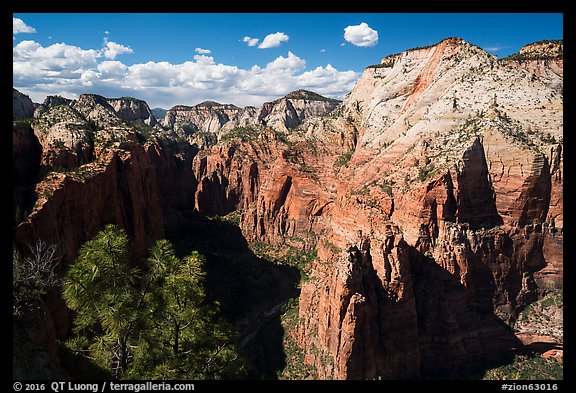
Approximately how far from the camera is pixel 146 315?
1466cm

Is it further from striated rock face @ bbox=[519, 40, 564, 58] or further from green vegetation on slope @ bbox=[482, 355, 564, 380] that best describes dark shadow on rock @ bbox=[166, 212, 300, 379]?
striated rock face @ bbox=[519, 40, 564, 58]

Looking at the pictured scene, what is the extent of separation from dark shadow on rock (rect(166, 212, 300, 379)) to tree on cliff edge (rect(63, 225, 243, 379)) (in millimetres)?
23911

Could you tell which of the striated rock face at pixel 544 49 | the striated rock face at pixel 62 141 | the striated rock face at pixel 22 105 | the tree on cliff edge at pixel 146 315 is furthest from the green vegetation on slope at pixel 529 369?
the striated rock face at pixel 22 105

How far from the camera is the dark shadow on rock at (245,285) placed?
42.7 meters

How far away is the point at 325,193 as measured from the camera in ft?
234

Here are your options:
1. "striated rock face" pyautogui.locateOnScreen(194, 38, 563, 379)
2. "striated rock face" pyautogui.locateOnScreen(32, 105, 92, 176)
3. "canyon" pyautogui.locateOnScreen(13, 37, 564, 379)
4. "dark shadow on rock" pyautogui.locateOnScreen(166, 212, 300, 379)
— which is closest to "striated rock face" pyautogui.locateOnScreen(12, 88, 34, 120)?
"dark shadow on rock" pyautogui.locateOnScreen(166, 212, 300, 379)

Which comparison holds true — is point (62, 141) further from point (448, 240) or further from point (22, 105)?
point (22, 105)

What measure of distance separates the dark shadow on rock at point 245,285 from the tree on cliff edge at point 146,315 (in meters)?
23.9

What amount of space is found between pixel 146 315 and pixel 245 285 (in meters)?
47.5

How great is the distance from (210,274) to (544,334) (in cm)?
4760

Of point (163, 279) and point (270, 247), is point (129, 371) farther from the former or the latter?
point (270, 247)

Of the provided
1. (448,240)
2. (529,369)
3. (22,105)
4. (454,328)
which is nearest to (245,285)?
(454,328)

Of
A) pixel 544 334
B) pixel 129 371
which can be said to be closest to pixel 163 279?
pixel 129 371

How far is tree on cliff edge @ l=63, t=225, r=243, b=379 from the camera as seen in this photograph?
14.1 meters
